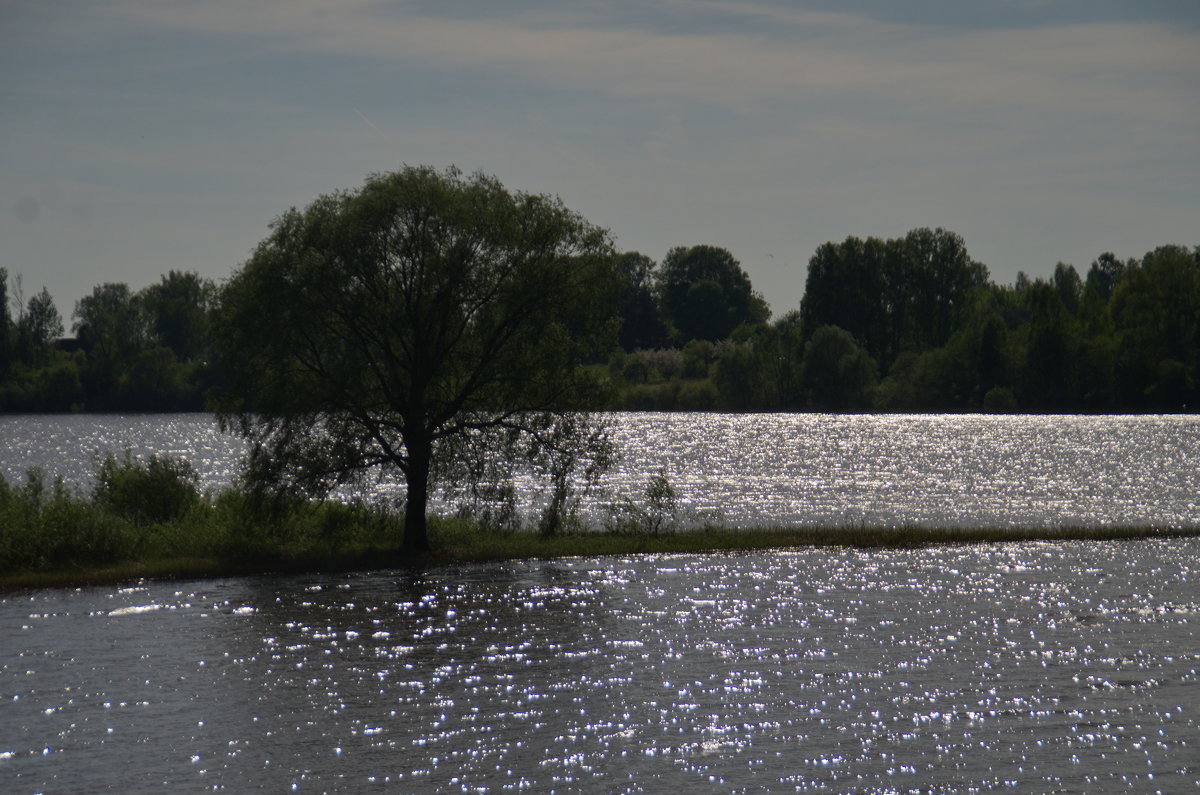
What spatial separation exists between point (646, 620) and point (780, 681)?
699 centimetres

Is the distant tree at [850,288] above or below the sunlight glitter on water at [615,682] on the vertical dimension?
above

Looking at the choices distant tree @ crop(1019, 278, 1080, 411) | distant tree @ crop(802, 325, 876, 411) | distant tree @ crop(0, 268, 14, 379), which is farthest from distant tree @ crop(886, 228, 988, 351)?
distant tree @ crop(0, 268, 14, 379)

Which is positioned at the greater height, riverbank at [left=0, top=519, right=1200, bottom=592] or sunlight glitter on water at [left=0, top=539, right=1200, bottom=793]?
riverbank at [left=0, top=519, right=1200, bottom=592]

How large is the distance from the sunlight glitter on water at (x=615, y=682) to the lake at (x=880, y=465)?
13.5 meters

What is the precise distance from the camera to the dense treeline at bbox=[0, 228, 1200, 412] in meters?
139

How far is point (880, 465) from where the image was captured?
94000mm

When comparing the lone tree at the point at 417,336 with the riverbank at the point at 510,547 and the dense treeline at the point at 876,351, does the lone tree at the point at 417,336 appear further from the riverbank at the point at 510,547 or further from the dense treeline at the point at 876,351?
the dense treeline at the point at 876,351

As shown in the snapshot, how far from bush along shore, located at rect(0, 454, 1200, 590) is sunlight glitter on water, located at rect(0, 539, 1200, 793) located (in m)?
2.71

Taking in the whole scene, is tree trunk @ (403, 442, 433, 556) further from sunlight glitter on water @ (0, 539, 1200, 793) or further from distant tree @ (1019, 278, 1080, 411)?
distant tree @ (1019, 278, 1080, 411)

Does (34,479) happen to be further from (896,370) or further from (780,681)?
(896,370)

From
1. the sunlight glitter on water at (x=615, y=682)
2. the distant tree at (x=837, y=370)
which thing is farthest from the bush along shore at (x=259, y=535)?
the distant tree at (x=837, y=370)

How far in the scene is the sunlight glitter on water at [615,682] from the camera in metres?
19.0

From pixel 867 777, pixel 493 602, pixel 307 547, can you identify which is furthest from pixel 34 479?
pixel 867 777

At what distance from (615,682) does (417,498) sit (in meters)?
18.1
